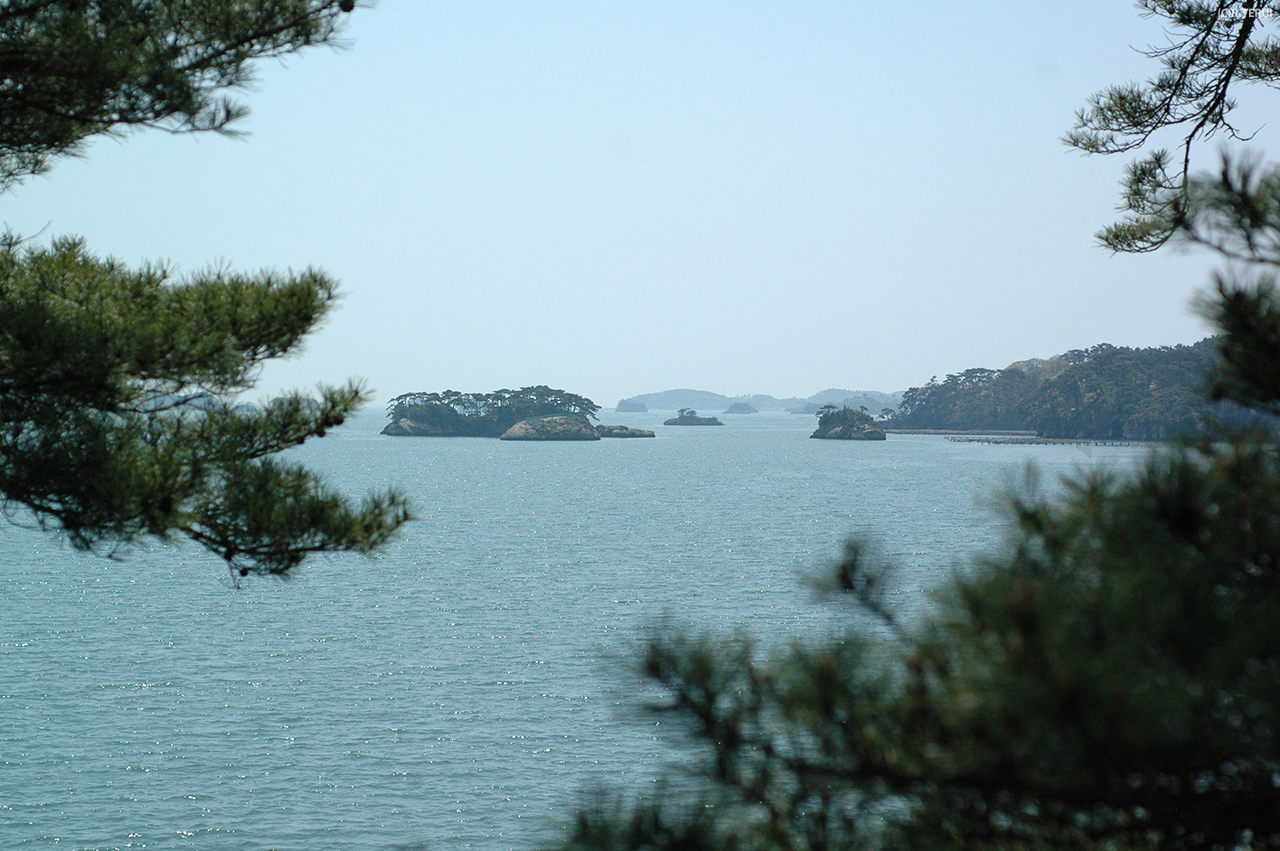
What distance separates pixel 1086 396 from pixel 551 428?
68794 millimetres

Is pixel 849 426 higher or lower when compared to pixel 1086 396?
lower

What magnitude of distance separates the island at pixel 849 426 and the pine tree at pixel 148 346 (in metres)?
136

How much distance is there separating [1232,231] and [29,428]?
7181 mm

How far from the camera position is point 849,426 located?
14088 centimetres

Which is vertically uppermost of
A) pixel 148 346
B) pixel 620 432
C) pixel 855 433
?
pixel 148 346

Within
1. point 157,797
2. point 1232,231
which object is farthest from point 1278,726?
point 157,797

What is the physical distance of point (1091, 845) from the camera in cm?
264

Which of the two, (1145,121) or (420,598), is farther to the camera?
(420,598)

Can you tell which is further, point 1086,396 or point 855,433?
point 855,433

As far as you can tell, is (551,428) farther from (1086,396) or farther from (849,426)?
(1086,396)

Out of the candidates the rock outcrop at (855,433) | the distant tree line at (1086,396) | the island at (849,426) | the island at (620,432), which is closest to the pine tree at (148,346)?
the distant tree line at (1086,396)

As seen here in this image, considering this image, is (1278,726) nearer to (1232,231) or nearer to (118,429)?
(1232,231)

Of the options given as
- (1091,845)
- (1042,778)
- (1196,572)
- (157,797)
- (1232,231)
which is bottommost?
(157,797)

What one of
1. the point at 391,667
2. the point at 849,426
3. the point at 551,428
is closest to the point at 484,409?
the point at 551,428
